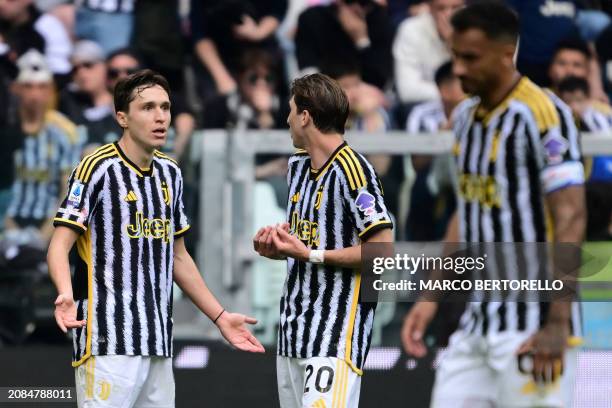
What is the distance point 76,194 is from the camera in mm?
5711

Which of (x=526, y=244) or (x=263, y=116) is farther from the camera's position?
(x=263, y=116)

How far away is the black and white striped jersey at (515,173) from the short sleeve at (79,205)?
4.98ft

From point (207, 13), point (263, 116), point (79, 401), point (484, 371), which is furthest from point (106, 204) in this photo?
point (207, 13)

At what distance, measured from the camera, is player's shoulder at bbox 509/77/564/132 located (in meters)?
5.23

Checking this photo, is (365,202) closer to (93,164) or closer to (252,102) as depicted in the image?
(93,164)

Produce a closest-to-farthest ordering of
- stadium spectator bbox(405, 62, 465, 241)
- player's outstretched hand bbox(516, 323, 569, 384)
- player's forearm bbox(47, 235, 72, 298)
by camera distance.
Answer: player's outstretched hand bbox(516, 323, 569, 384)
player's forearm bbox(47, 235, 72, 298)
stadium spectator bbox(405, 62, 465, 241)

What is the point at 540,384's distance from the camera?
525 centimetres

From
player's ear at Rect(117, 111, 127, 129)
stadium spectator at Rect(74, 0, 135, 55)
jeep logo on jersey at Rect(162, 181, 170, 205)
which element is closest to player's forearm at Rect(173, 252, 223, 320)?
jeep logo on jersey at Rect(162, 181, 170, 205)

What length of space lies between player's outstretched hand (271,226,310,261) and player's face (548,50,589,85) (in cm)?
554

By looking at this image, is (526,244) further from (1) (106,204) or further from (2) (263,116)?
(2) (263,116)

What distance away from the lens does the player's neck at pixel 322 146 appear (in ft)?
19.0

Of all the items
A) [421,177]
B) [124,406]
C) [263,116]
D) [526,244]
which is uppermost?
[263,116]

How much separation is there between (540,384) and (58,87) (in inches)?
246

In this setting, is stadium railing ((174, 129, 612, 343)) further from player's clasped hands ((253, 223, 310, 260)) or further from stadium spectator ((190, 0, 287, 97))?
player's clasped hands ((253, 223, 310, 260))
